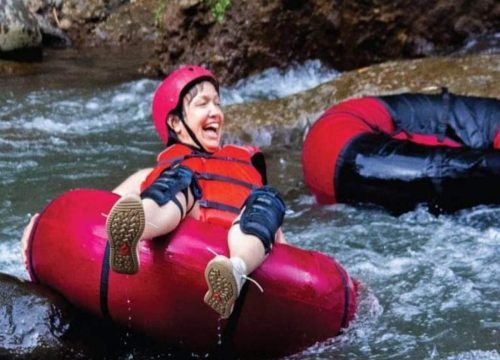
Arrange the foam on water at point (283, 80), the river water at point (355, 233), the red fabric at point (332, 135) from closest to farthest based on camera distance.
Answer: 1. the river water at point (355, 233)
2. the red fabric at point (332, 135)
3. the foam on water at point (283, 80)

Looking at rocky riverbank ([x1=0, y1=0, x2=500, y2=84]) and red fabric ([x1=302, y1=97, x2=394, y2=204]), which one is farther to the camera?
rocky riverbank ([x1=0, y1=0, x2=500, y2=84])

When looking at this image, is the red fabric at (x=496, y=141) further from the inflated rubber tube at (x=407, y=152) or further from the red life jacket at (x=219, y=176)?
the red life jacket at (x=219, y=176)

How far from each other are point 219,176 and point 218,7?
5.88m

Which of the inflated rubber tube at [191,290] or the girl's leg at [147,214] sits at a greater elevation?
the girl's leg at [147,214]

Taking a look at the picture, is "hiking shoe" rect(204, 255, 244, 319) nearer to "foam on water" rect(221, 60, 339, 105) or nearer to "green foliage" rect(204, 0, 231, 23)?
"foam on water" rect(221, 60, 339, 105)

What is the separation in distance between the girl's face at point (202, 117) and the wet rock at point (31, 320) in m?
1.10

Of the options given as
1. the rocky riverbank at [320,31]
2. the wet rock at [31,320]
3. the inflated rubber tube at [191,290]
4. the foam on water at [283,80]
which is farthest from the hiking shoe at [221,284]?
the rocky riverbank at [320,31]

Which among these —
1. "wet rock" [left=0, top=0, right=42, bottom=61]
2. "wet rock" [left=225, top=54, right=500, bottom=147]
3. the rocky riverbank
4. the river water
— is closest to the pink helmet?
the river water

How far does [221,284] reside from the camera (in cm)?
296

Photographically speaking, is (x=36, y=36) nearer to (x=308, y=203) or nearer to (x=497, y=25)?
(x=497, y=25)

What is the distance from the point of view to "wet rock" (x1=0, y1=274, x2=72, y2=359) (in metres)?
3.31

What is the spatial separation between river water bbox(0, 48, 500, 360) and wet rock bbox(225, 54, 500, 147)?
6.1 inches

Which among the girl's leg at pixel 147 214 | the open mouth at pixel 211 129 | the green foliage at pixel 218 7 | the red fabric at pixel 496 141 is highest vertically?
the green foliage at pixel 218 7

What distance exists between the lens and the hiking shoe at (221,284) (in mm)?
2957
